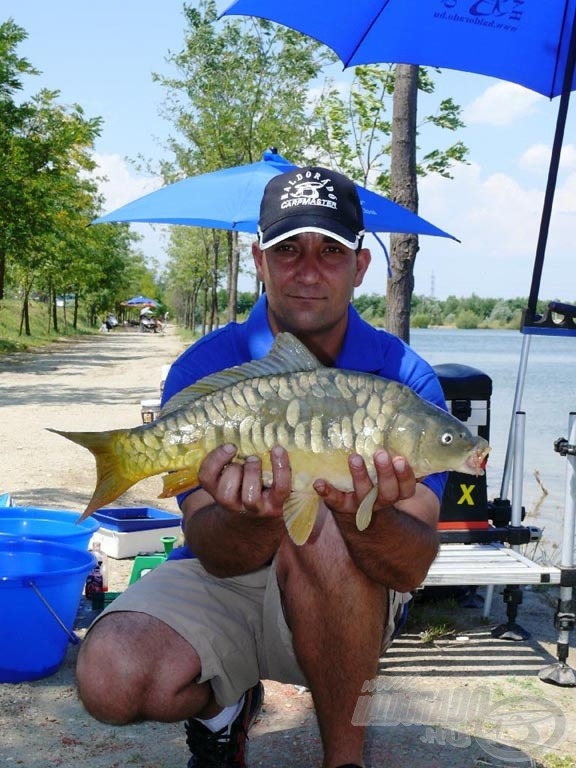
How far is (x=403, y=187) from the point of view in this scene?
23.9 ft

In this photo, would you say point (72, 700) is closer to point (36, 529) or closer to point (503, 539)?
point (36, 529)

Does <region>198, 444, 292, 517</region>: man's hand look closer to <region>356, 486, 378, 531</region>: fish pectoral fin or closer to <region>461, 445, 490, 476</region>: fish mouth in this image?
<region>356, 486, 378, 531</region>: fish pectoral fin

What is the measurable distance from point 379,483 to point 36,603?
1978 millimetres

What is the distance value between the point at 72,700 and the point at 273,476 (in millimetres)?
1866

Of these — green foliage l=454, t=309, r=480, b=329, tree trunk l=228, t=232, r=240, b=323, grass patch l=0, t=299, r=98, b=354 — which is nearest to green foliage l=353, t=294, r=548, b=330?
green foliage l=454, t=309, r=480, b=329

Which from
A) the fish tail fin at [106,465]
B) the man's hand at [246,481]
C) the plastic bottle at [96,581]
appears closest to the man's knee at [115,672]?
the fish tail fin at [106,465]

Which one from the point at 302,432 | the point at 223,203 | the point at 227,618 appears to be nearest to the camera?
the point at 302,432

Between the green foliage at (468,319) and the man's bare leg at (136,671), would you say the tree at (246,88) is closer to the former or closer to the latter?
the man's bare leg at (136,671)

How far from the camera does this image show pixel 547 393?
26.1 meters

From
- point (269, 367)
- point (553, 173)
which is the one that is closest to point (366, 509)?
point (269, 367)

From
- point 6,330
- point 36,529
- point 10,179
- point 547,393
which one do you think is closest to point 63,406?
point 10,179

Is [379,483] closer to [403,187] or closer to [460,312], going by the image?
[403,187]

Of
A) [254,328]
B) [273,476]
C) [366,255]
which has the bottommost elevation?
[273,476]

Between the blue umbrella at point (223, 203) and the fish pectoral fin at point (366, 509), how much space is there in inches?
196
